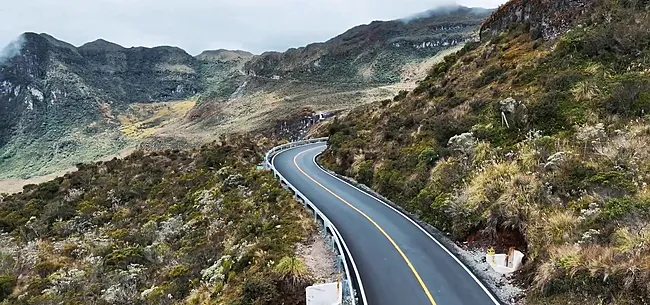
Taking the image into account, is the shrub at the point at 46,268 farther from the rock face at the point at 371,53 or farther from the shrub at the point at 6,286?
the rock face at the point at 371,53

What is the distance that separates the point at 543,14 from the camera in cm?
3209

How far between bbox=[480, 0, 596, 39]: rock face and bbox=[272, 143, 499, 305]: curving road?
16750mm

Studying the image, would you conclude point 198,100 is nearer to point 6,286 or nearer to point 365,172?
point 365,172

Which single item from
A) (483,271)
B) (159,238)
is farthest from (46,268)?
(483,271)

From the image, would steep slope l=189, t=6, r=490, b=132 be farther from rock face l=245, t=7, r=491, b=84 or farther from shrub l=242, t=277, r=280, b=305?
shrub l=242, t=277, r=280, b=305

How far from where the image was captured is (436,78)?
4034 cm

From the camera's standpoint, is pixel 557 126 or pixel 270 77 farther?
pixel 270 77

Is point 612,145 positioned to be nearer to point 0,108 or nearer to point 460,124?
point 460,124

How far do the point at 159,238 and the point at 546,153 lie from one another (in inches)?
690

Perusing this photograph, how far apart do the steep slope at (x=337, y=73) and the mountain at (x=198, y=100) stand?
0.35 metres

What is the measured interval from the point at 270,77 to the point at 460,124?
123876mm

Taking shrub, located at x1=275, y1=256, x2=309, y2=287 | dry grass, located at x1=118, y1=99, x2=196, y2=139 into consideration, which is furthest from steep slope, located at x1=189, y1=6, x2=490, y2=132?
shrub, located at x1=275, y1=256, x2=309, y2=287

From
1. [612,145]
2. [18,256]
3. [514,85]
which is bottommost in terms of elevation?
[18,256]

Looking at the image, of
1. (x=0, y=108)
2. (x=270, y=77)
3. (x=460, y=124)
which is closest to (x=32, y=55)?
(x=0, y=108)
